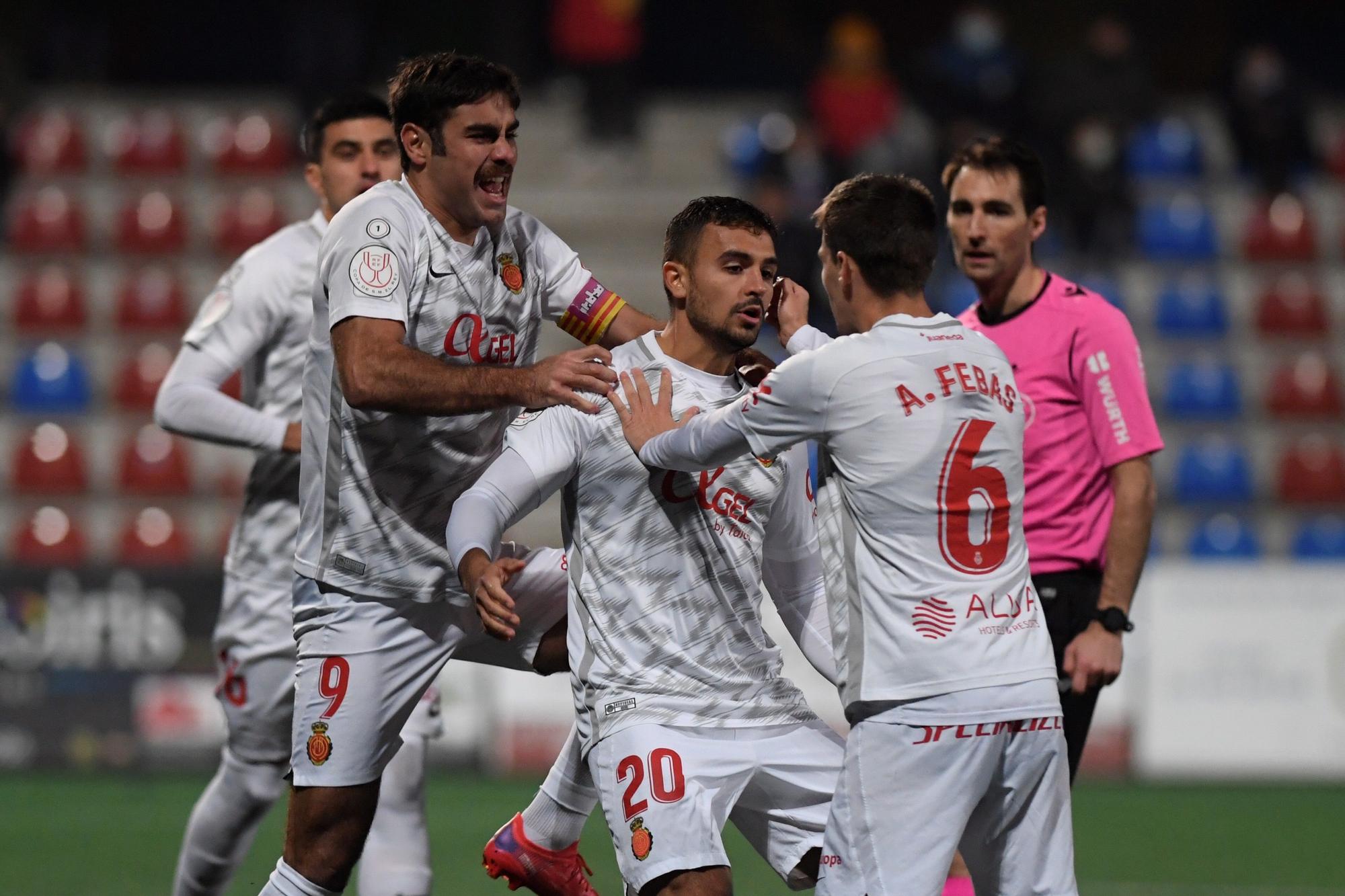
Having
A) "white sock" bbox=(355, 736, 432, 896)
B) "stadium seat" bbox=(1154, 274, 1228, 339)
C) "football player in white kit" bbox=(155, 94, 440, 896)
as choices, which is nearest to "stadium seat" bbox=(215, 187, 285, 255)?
"stadium seat" bbox=(1154, 274, 1228, 339)

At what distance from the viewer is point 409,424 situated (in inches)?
179

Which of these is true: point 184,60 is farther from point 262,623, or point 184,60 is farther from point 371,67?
point 262,623

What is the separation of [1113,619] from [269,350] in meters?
2.77

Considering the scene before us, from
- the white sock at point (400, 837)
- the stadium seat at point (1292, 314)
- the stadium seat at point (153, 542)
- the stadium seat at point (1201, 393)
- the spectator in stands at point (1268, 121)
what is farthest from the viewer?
the stadium seat at point (1292, 314)

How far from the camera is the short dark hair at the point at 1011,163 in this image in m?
5.26

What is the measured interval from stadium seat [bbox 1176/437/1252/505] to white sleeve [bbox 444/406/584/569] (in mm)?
10185

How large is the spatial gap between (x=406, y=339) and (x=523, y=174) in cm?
1216

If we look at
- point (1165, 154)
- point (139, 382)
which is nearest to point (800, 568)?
point (139, 382)

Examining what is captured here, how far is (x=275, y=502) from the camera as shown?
5645 mm

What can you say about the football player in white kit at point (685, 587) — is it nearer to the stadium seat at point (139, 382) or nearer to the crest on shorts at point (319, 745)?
the crest on shorts at point (319, 745)

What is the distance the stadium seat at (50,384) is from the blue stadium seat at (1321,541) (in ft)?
30.7

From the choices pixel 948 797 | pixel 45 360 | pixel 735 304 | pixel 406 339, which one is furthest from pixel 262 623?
pixel 45 360

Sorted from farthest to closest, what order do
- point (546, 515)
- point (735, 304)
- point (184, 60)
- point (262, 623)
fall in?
1. point (184, 60)
2. point (546, 515)
3. point (262, 623)
4. point (735, 304)

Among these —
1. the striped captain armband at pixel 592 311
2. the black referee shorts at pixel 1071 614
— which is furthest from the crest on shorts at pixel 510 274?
the black referee shorts at pixel 1071 614
